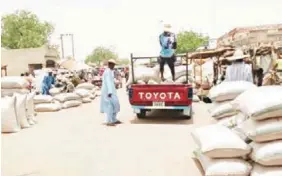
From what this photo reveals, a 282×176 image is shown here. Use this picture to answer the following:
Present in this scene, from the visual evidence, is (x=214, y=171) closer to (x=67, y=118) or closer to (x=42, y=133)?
(x=42, y=133)

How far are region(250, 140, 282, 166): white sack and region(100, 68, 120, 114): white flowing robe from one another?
5082mm

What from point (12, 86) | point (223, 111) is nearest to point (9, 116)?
point (223, 111)

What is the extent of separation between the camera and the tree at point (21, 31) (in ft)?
168

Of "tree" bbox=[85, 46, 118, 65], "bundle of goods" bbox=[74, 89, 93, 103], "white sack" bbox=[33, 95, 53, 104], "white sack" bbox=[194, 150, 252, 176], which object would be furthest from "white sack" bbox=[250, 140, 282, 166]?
"tree" bbox=[85, 46, 118, 65]

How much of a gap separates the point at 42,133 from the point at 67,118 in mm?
2526

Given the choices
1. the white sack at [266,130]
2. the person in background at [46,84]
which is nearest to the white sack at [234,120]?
the white sack at [266,130]

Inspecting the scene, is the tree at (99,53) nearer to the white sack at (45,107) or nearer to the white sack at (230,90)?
the white sack at (45,107)

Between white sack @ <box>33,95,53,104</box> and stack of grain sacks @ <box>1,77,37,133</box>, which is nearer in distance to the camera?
stack of grain sacks @ <box>1,77,37,133</box>

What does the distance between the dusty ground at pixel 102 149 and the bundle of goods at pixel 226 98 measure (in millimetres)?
681

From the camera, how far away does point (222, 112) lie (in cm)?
589

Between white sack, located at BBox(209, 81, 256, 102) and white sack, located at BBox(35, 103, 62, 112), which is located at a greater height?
white sack, located at BBox(209, 81, 256, 102)

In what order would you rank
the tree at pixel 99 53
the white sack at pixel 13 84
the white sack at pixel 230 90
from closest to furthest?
the white sack at pixel 230 90 < the white sack at pixel 13 84 < the tree at pixel 99 53

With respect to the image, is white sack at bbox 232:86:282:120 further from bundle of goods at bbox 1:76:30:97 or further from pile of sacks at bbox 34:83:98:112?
bundle of goods at bbox 1:76:30:97

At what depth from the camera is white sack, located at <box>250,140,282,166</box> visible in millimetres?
3910
